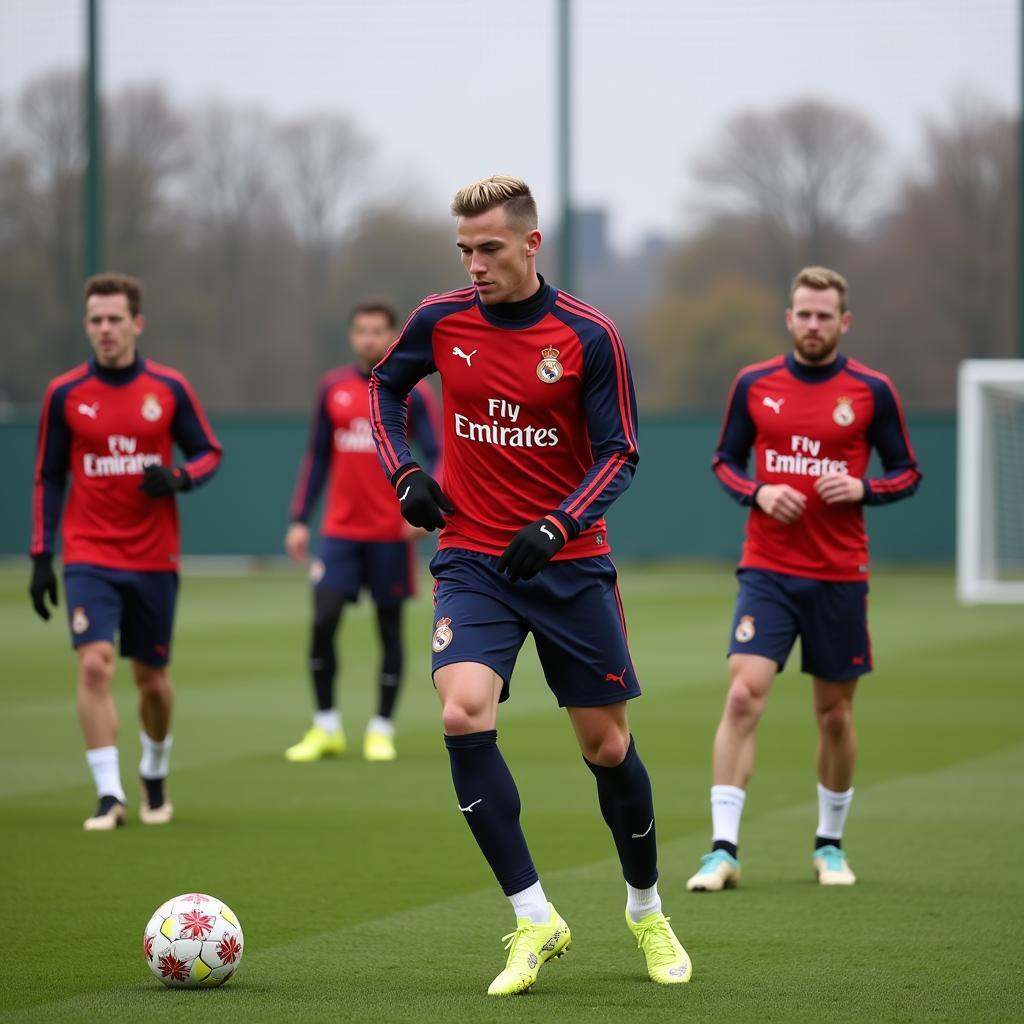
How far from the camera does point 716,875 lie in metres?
6.93

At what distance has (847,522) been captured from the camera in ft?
24.1

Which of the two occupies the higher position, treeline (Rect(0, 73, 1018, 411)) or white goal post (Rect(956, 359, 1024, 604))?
treeline (Rect(0, 73, 1018, 411))

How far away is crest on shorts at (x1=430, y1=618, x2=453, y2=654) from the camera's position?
5.45m

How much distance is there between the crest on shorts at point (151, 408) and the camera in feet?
28.1

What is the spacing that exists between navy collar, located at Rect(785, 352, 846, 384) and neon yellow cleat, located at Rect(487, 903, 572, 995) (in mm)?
2748

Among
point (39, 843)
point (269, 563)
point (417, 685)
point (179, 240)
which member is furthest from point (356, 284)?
point (39, 843)

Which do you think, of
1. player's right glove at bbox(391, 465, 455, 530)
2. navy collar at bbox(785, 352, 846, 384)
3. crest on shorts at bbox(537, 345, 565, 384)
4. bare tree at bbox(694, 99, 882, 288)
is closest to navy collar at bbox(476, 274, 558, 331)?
crest on shorts at bbox(537, 345, 565, 384)

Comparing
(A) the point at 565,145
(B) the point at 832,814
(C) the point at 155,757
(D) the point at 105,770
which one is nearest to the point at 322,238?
(A) the point at 565,145

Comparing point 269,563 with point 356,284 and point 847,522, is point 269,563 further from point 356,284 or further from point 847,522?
point 847,522

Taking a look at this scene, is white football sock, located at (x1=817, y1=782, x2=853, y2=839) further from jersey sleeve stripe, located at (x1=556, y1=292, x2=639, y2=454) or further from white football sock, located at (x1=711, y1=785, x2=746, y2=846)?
jersey sleeve stripe, located at (x1=556, y1=292, x2=639, y2=454)

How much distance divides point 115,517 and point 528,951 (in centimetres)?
376

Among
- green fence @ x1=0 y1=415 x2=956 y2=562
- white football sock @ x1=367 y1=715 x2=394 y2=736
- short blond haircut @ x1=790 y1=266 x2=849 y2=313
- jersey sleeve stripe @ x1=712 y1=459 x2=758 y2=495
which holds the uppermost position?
short blond haircut @ x1=790 y1=266 x2=849 y2=313

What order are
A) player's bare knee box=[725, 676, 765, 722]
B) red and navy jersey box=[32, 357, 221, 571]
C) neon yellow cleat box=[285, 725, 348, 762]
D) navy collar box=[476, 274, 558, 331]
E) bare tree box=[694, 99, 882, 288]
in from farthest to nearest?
bare tree box=[694, 99, 882, 288]
neon yellow cleat box=[285, 725, 348, 762]
red and navy jersey box=[32, 357, 221, 571]
player's bare knee box=[725, 676, 765, 722]
navy collar box=[476, 274, 558, 331]

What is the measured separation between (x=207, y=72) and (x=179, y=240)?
264cm
